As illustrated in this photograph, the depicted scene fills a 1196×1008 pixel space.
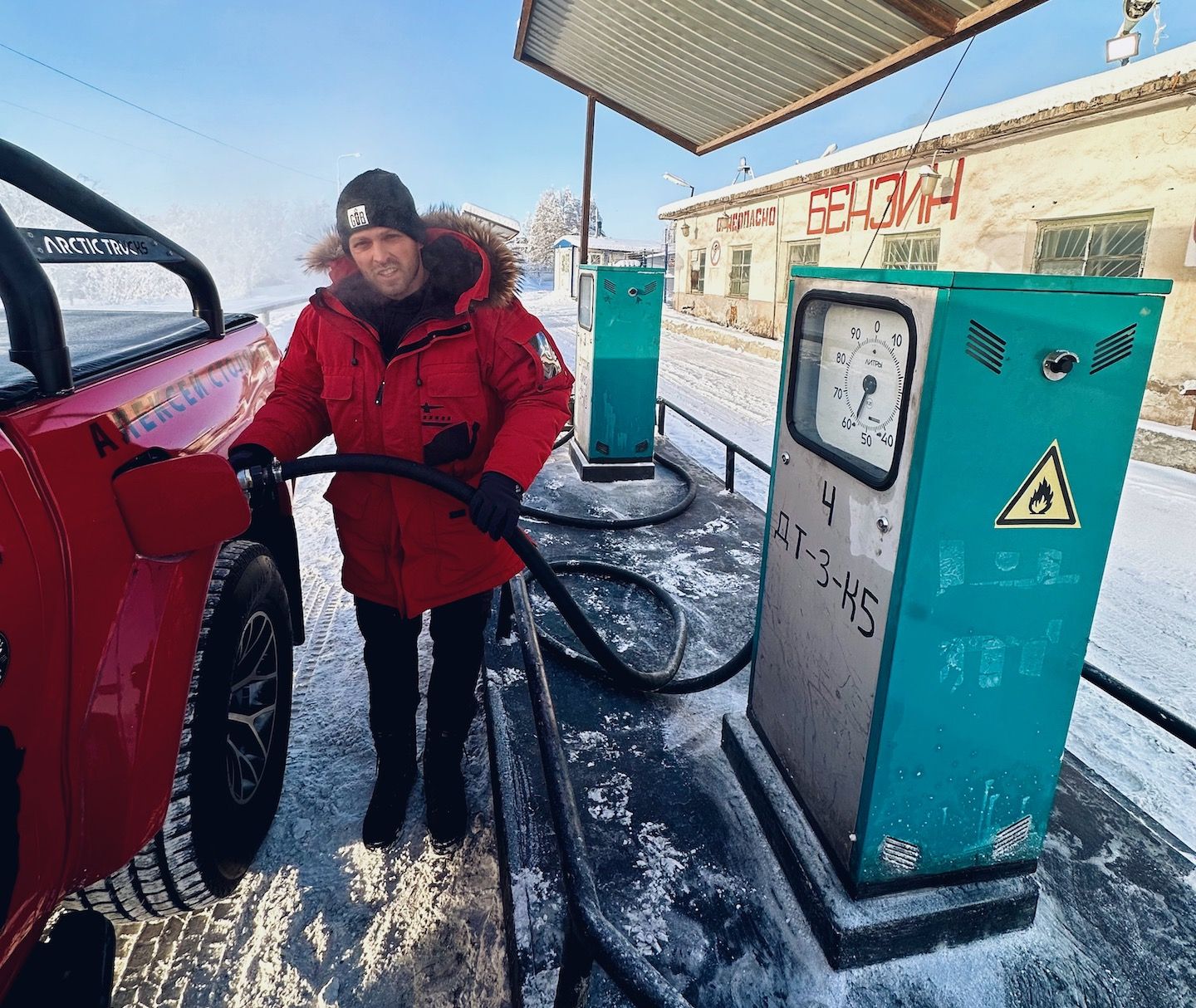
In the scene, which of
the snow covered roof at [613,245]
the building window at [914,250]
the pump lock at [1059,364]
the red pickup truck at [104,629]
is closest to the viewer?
the red pickup truck at [104,629]

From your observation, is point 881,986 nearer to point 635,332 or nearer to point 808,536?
point 808,536

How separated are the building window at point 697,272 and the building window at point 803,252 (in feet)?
18.2

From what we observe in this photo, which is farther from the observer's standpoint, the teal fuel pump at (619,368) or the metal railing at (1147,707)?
the teal fuel pump at (619,368)

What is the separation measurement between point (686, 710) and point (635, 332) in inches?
151

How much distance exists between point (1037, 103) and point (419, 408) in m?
10.7

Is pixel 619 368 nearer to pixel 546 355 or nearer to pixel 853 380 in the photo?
pixel 546 355

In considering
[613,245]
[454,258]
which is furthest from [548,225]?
[454,258]

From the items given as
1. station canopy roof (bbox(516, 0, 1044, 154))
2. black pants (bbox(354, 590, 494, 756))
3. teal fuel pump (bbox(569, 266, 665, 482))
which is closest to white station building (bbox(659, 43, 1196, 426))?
station canopy roof (bbox(516, 0, 1044, 154))

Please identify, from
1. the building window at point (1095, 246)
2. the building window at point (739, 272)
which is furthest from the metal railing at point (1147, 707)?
the building window at point (739, 272)

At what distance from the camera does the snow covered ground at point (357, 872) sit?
195 centimetres

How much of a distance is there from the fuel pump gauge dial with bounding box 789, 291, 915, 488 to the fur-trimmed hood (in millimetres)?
942

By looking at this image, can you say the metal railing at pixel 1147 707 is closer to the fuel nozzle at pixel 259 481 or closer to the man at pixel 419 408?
the man at pixel 419 408

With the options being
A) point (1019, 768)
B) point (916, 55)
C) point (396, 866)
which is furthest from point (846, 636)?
point (916, 55)

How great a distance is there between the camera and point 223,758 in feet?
6.46
